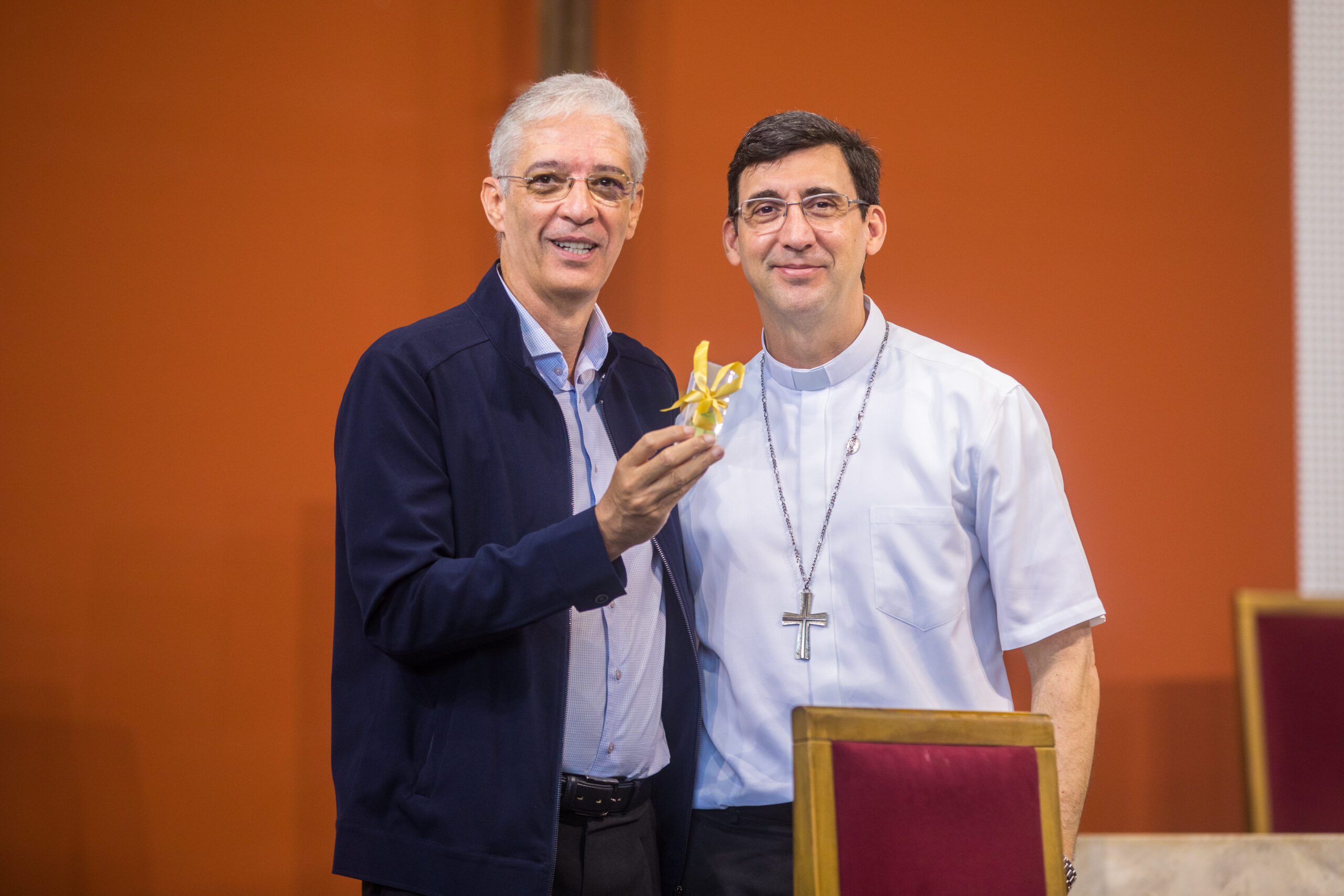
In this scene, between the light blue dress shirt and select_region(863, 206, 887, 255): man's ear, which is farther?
select_region(863, 206, 887, 255): man's ear

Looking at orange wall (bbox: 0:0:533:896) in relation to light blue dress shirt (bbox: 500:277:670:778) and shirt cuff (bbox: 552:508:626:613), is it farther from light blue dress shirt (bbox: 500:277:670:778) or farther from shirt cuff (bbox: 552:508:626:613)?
shirt cuff (bbox: 552:508:626:613)

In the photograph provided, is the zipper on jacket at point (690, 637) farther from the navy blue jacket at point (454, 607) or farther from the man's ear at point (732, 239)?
the man's ear at point (732, 239)

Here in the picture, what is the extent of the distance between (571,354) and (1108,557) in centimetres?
178

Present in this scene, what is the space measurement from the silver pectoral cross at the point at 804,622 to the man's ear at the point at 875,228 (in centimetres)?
69

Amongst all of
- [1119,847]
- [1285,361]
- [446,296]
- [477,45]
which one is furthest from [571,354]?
[1285,361]

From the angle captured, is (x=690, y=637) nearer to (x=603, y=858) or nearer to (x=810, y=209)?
(x=603, y=858)

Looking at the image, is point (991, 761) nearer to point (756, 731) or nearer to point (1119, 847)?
point (756, 731)

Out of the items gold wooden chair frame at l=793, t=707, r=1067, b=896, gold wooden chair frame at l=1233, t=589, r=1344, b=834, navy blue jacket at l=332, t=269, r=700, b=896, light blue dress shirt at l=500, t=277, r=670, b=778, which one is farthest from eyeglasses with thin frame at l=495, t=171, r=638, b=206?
gold wooden chair frame at l=1233, t=589, r=1344, b=834

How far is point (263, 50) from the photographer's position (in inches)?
105

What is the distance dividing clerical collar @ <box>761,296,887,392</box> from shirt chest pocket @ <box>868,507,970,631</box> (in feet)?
0.97

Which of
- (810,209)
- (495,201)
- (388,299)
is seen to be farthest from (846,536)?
(388,299)

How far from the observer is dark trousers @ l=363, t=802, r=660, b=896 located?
1667 mm

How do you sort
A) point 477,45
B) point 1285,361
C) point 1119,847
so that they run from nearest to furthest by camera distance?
point 1119,847
point 477,45
point 1285,361

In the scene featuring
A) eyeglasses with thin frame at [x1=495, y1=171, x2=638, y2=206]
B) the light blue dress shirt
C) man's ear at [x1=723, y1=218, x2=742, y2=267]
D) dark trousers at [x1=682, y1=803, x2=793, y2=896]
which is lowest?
dark trousers at [x1=682, y1=803, x2=793, y2=896]
